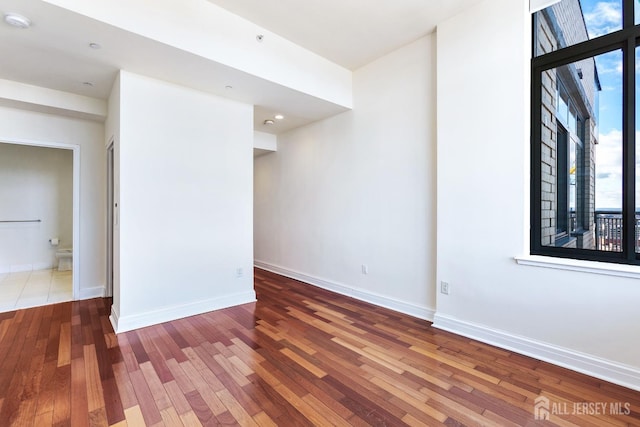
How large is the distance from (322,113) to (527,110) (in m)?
2.53

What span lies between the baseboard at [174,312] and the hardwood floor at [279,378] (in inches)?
4.7

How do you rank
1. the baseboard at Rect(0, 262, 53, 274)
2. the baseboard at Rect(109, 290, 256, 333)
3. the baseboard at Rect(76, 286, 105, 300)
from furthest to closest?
Answer: the baseboard at Rect(0, 262, 53, 274)
the baseboard at Rect(76, 286, 105, 300)
the baseboard at Rect(109, 290, 256, 333)

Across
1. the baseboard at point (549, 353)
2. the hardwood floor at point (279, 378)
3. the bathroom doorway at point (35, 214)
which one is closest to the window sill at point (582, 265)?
the baseboard at point (549, 353)

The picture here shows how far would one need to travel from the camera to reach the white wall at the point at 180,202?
3000 mm

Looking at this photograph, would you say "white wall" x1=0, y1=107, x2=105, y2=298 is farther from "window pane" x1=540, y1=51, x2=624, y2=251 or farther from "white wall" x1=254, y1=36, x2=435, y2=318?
"window pane" x1=540, y1=51, x2=624, y2=251

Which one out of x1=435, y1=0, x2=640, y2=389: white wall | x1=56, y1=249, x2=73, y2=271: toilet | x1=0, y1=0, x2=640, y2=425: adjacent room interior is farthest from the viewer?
x1=56, y1=249, x2=73, y2=271: toilet

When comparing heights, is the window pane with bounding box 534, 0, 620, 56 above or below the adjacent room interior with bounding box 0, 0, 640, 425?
above

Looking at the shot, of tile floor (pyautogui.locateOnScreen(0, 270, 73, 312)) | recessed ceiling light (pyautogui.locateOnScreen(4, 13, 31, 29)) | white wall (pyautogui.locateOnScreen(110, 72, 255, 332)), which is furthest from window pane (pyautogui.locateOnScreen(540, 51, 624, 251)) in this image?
tile floor (pyautogui.locateOnScreen(0, 270, 73, 312))

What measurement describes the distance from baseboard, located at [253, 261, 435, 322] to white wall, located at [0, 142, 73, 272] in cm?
430

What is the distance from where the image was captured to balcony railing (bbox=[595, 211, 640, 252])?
7.20ft

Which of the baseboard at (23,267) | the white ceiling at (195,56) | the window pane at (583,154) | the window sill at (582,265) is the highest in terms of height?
the white ceiling at (195,56)

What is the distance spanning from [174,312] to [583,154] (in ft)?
13.6

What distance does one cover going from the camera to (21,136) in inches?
Answer: 144

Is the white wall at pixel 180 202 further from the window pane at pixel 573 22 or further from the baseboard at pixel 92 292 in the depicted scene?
the window pane at pixel 573 22
